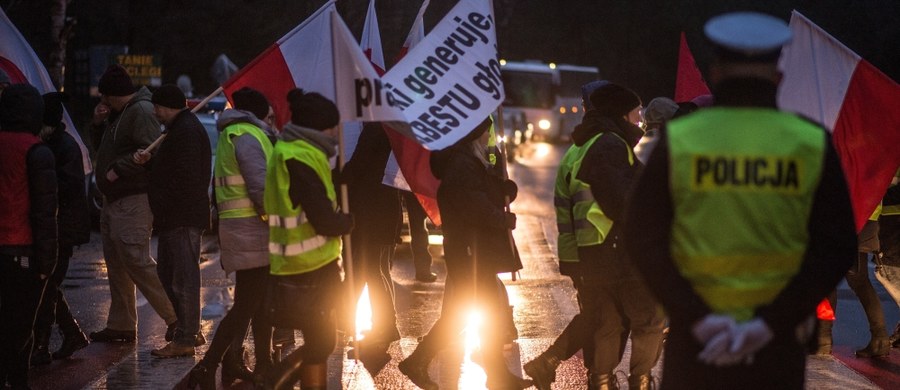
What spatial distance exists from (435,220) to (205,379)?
7.05ft

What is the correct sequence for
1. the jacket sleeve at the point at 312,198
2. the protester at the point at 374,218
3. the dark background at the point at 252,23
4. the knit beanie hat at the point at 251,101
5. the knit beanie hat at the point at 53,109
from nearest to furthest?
the jacket sleeve at the point at 312,198 → the knit beanie hat at the point at 251,101 → the knit beanie hat at the point at 53,109 → the protester at the point at 374,218 → the dark background at the point at 252,23

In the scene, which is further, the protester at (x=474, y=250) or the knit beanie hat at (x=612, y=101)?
the protester at (x=474, y=250)

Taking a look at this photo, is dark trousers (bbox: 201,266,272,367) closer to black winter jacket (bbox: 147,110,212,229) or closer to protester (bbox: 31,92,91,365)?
black winter jacket (bbox: 147,110,212,229)

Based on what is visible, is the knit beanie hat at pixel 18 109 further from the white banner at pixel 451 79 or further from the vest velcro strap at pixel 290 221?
the white banner at pixel 451 79

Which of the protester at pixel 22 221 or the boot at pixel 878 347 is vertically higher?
the protester at pixel 22 221

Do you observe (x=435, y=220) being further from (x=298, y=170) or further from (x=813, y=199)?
(x=813, y=199)

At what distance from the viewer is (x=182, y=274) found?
27.1 ft

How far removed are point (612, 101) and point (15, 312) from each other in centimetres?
339

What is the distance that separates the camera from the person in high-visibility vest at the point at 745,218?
3561mm

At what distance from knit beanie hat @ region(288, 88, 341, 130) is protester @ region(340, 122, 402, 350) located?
2.19 metres

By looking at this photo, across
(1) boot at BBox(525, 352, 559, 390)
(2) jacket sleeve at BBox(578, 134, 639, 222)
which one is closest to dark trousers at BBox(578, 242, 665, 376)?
(2) jacket sleeve at BBox(578, 134, 639, 222)

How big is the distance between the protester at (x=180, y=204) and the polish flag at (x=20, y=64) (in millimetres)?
790

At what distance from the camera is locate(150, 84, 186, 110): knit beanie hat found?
8.13 m

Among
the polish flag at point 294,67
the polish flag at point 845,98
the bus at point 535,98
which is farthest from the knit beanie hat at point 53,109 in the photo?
the bus at point 535,98
